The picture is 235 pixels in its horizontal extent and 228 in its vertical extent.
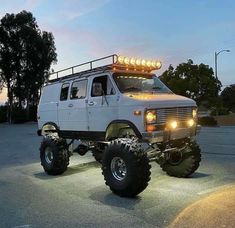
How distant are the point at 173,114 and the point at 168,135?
0.52m

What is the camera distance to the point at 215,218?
6.72 m

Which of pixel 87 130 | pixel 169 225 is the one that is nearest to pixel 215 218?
pixel 169 225

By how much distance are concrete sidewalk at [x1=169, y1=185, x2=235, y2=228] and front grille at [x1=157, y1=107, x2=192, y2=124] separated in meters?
1.97

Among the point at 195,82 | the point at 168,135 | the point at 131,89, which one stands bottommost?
the point at 168,135

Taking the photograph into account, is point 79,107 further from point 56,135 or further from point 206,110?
point 206,110

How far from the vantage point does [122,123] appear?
9.58m

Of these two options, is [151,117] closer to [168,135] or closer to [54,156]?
[168,135]

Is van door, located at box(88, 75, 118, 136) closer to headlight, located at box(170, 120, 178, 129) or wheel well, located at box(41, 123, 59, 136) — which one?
headlight, located at box(170, 120, 178, 129)

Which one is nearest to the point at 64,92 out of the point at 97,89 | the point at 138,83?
the point at 97,89

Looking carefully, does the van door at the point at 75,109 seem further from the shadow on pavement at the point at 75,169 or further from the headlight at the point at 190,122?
the headlight at the point at 190,122

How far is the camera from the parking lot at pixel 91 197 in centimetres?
707

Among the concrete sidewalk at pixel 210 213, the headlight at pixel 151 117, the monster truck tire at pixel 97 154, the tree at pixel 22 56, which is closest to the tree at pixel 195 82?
the tree at pixel 22 56

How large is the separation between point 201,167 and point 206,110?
148 feet

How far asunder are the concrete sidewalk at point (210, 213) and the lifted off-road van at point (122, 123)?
4.48 ft
